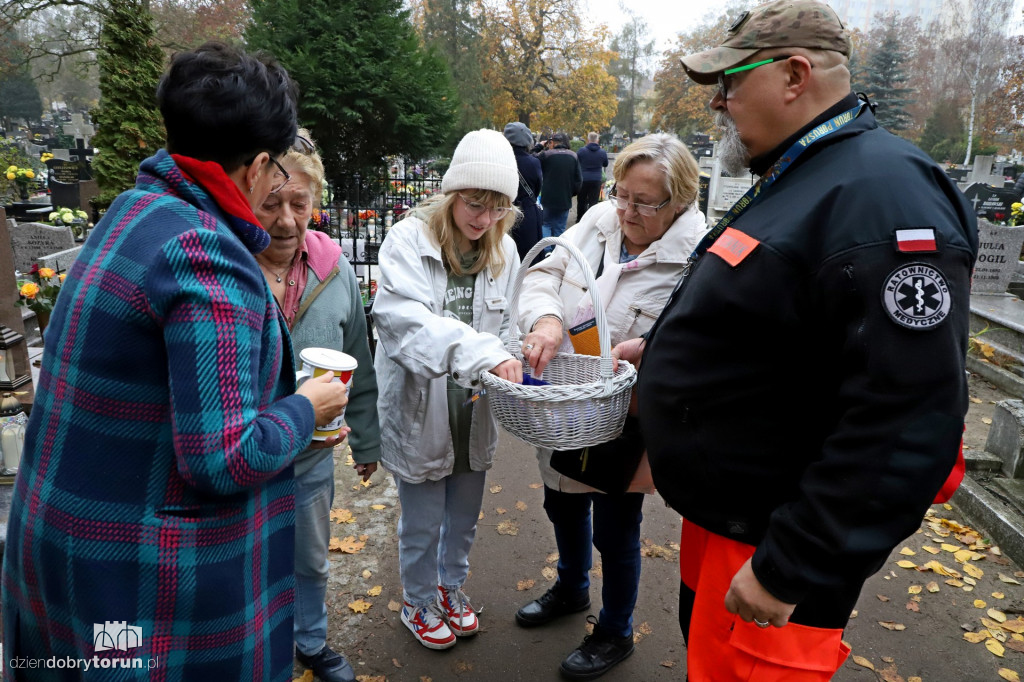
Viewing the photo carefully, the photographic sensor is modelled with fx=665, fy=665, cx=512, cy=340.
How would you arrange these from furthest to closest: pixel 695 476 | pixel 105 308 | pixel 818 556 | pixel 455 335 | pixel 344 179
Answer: pixel 344 179
pixel 455 335
pixel 695 476
pixel 818 556
pixel 105 308

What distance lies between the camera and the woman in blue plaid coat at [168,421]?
1204mm

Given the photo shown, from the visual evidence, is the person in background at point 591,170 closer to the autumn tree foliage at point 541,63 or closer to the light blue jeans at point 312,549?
the light blue jeans at point 312,549

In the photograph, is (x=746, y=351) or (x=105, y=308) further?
(x=746, y=351)

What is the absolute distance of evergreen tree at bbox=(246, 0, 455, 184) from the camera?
9.85 m

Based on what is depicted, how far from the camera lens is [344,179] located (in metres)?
10.6

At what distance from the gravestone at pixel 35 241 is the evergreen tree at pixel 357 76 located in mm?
3432

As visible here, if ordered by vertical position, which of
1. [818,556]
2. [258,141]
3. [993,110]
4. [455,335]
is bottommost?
[818,556]

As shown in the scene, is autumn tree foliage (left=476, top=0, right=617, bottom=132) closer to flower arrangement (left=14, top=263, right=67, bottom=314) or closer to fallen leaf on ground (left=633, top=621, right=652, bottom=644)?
flower arrangement (left=14, top=263, right=67, bottom=314)

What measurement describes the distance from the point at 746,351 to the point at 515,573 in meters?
2.46

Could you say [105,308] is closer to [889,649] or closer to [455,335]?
[455,335]

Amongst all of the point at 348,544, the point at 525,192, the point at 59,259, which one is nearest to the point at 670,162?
the point at 348,544

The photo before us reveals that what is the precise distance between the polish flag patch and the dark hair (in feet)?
4.11

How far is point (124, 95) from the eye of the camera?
29.9ft

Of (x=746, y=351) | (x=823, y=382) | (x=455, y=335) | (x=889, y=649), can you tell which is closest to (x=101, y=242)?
(x=455, y=335)
